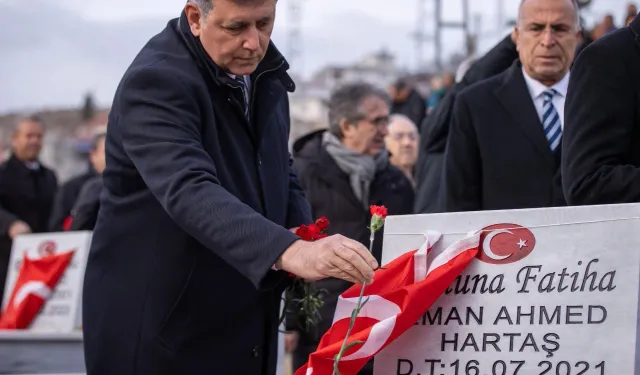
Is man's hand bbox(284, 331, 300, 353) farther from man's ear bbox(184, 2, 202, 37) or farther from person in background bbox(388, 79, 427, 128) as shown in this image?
person in background bbox(388, 79, 427, 128)

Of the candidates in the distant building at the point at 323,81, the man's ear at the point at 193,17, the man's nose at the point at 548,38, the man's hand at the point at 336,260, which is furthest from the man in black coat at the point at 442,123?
the distant building at the point at 323,81

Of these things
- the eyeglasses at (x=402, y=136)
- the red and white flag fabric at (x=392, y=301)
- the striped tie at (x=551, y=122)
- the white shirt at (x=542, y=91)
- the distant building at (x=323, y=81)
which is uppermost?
the distant building at (x=323, y=81)

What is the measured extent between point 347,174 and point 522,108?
5.91 ft

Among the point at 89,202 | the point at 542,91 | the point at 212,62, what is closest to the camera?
the point at 212,62

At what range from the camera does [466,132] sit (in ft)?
18.2

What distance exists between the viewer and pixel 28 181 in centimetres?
1182

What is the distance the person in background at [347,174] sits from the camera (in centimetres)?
679

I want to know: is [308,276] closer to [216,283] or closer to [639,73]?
[216,283]

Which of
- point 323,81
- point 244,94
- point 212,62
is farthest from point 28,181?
point 323,81

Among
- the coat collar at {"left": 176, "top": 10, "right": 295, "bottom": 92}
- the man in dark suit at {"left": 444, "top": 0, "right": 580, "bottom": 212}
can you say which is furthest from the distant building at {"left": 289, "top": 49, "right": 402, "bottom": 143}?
the coat collar at {"left": 176, "top": 10, "right": 295, "bottom": 92}

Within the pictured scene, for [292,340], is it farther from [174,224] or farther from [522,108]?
[174,224]

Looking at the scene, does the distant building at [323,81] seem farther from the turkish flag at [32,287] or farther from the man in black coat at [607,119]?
the man in black coat at [607,119]

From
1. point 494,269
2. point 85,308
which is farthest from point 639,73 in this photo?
point 85,308

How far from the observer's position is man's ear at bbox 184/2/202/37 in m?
3.66
